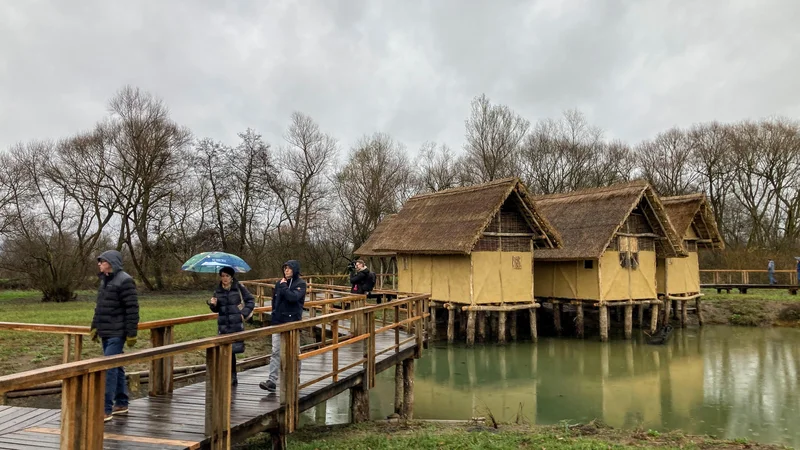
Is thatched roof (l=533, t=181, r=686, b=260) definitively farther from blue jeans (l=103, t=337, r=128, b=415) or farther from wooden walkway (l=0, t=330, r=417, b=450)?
blue jeans (l=103, t=337, r=128, b=415)

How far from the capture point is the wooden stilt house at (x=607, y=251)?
20844mm

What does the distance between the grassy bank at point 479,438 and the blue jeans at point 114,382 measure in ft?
6.82

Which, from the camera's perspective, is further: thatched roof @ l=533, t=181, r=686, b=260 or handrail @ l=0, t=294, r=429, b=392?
thatched roof @ l=533, t=181, r=686, b=260

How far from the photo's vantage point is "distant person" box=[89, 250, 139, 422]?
5.77 metres

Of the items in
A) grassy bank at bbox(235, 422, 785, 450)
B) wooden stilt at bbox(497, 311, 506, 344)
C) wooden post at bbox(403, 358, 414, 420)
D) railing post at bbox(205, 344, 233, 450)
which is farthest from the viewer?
wooden stilt at bbox(497, 311, 506, 344)

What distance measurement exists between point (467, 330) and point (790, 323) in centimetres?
1556

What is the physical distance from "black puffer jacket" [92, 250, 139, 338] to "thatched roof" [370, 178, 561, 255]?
13.2 meters

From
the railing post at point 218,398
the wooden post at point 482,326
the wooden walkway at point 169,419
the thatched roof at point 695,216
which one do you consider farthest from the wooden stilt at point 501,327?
the railing post at point 218,398

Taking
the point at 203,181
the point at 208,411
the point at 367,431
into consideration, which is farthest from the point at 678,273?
the point at 203,181

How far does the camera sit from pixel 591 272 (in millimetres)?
21109

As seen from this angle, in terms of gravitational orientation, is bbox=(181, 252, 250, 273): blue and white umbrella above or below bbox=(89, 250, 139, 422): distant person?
above

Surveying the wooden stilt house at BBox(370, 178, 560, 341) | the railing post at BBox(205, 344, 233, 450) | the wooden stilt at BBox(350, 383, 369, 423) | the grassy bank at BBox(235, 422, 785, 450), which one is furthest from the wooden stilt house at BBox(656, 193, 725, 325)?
the railing post at BBox(205, 344, 233, 450)

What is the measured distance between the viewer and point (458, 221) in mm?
19750

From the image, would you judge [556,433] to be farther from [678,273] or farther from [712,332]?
[678,273]
